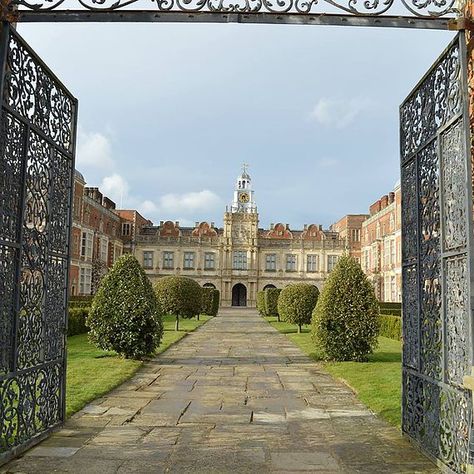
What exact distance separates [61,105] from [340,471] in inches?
165

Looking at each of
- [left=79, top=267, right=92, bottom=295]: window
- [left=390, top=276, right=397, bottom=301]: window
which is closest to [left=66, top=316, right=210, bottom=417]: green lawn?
[left=79, top=267, right=92, bottom=295]: window

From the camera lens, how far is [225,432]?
5230mm

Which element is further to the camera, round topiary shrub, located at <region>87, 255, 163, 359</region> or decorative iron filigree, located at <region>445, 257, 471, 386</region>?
round topiary shrub, located at <region>87, 255, 163, 359</region>

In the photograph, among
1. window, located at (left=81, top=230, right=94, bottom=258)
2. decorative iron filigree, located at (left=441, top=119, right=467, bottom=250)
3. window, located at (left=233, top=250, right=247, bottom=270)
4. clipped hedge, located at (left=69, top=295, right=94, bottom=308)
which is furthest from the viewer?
window, located at (left=233, top=250, right=247, bottom=270)

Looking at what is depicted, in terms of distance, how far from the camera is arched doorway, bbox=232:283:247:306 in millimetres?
61938

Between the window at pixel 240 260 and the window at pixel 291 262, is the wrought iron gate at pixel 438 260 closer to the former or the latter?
the window at pixel 240 260

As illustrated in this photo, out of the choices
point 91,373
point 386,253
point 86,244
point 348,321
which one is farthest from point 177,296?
point 386,253

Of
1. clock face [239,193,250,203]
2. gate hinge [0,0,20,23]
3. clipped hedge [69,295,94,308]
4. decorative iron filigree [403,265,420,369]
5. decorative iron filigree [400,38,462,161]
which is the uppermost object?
clock face [239,193,250,203]

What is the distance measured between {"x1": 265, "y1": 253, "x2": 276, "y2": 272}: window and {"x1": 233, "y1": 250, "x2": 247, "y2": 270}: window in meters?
2.51

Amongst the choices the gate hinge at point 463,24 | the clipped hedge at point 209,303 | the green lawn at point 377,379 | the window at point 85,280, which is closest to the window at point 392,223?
the clipped hedge at point 209,303

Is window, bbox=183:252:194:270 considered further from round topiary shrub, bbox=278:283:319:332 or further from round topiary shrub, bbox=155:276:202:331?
round topiary shrub, bbox=278:283:319:332

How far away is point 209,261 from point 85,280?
2160 centimetres

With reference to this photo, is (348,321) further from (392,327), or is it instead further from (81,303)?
(81,303)

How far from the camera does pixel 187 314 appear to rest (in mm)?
22953
